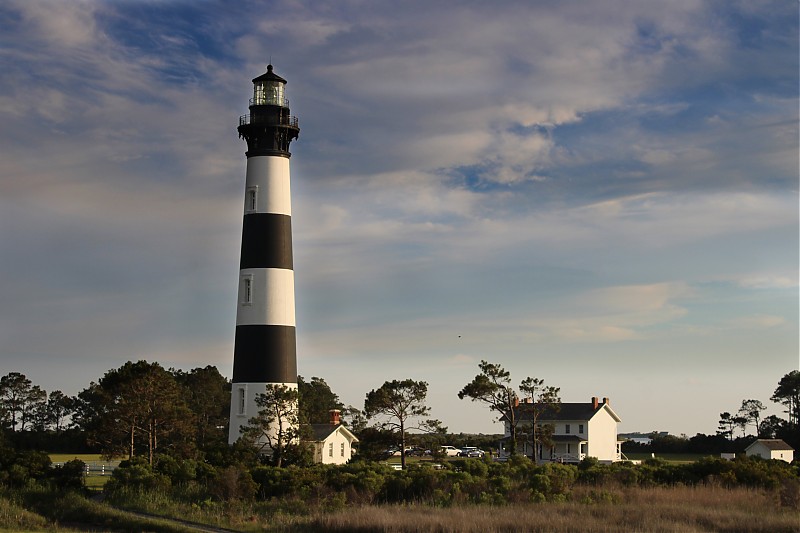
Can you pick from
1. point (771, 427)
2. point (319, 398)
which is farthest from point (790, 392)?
point (319, 398)

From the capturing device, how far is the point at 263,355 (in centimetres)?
4838

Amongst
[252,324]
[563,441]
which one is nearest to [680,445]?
[563,441]

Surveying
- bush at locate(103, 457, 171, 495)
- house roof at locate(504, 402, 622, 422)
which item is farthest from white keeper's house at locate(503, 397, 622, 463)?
bush at locate(103, 457, 171, 495)

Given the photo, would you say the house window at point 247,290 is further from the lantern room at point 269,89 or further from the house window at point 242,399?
the lantern room at point 269,89

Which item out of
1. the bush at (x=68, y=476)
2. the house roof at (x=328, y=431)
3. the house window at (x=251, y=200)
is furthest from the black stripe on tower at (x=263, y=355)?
the house roof at (x=328, y=431)

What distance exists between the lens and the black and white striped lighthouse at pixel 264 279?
48.4 metres

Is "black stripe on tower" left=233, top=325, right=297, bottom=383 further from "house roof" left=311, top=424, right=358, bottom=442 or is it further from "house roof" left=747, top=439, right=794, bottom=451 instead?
"house roof" left=747, top=439, right=794, bottom=451

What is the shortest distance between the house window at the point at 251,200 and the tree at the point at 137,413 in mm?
9370

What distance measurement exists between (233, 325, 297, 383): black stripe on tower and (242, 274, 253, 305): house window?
3.91 ft

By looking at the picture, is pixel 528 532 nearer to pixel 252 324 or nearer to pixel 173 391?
pixel 252 324

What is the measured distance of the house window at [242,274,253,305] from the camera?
160 feet

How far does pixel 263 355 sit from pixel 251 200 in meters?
7.48

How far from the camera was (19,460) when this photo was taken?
42656 millimetres

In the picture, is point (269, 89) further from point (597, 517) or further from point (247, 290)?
point (597, 517)
